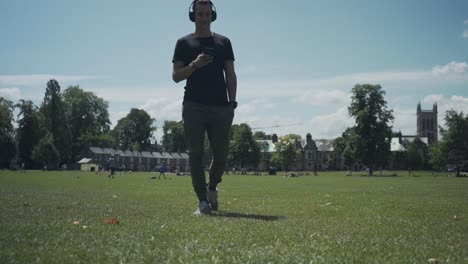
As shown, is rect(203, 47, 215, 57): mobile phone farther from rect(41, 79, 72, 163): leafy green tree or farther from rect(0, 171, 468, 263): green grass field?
rect(41, 79, 72, 163): leafy green tree

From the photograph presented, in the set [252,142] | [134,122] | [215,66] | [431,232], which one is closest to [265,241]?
[431,232]

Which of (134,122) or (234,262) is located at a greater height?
(134,122)

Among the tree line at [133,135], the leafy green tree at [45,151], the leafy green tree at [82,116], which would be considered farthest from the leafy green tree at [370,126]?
the leafy green tree at [82,116]

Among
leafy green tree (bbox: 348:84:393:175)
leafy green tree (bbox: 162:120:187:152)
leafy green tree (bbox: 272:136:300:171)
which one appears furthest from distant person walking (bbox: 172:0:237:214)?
leafy green tree (bbox: 162:120:187:152)

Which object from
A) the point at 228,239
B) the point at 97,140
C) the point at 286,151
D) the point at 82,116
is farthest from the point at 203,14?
the point at 97,140

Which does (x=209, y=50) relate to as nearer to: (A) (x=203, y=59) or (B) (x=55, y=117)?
(A) (x=203, y=59)

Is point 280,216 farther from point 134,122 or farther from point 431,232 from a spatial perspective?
point 134,122

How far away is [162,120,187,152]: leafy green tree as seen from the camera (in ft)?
608

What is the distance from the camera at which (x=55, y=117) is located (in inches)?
4596

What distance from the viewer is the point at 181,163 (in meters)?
196

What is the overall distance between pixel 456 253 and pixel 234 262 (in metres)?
2.25

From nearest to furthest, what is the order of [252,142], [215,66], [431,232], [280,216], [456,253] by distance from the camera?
[456,253] < [431,232] < [280,216] < [215,66] < [252,142]

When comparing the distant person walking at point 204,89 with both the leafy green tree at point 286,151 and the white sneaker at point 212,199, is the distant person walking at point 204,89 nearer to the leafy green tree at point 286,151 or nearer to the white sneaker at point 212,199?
the white sneaker at point 212,199

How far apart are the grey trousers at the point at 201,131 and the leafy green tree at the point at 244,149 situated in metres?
124
